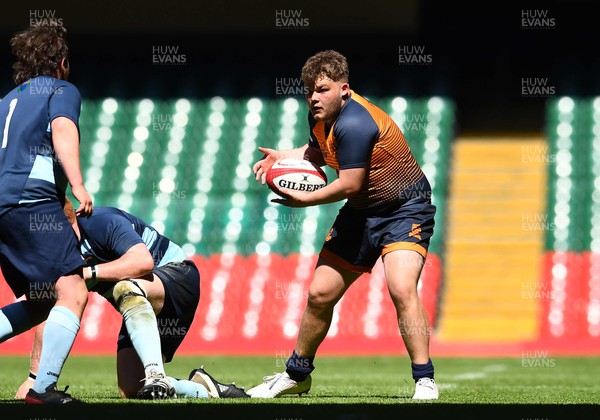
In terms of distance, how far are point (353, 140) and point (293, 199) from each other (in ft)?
1.45

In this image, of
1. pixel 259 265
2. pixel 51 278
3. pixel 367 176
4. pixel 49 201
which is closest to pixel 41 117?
pixel 49 201

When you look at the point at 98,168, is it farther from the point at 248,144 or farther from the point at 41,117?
the point at 41,117

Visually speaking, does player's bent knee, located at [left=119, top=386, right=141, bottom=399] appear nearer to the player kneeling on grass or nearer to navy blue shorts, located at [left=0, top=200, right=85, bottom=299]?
the player kneeling on grass

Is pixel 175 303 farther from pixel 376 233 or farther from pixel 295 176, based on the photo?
pixel 376 233

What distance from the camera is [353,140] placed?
563 cm

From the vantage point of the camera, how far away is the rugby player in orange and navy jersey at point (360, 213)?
18.4ft

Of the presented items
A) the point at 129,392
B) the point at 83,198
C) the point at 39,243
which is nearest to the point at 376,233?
→ the point at 129,392

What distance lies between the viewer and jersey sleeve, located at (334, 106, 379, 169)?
18.5 ft

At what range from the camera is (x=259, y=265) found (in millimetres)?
13914

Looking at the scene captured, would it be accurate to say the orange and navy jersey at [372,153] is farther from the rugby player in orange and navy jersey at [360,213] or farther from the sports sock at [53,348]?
the sports sock at [53,348]

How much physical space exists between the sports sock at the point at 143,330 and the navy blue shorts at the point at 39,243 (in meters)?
0.38

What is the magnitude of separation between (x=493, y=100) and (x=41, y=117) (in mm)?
12945

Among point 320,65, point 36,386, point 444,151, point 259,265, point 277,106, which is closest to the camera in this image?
point 36,386

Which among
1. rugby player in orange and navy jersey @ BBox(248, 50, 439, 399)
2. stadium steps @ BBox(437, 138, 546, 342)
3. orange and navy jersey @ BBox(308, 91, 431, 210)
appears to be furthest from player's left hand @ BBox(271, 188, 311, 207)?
stadium steps @ BBox(437, 138, 546, 342)
